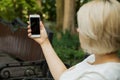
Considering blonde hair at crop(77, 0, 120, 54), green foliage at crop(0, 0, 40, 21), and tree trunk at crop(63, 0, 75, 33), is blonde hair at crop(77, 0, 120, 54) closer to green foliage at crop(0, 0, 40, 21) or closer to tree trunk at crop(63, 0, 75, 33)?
tree trunk at crop(63, 0, 75, 33)

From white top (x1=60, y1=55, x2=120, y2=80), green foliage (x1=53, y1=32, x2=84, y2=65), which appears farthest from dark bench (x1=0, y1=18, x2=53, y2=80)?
white top (x1=60, y1=55, x2=120, y2=80)

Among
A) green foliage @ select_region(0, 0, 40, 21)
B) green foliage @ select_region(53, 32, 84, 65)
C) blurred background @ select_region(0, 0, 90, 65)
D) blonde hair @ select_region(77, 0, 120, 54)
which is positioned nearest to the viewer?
blonde hair @ select_region(77, 0, 120, 54)

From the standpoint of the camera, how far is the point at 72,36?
30.5 feet

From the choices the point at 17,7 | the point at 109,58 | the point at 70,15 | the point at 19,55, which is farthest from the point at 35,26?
the point at 17,7

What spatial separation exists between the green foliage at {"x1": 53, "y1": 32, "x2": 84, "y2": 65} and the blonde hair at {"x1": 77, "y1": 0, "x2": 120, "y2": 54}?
5.20 metres

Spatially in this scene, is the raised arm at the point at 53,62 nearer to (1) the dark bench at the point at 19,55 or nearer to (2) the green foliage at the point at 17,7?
(1) the dark bench at the point at 19,55

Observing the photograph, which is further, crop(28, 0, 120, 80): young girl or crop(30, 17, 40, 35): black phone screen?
crop(30, 17, 40, 35): black phone screen

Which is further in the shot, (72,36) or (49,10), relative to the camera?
(49,10)

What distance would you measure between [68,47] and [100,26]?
6.74 metres

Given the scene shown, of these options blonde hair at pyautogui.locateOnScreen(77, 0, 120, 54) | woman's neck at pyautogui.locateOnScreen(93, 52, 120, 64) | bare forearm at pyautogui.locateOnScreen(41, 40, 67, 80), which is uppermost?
blonde hair at pyautogui.locateOnScreen(77, 0, 120, 54)

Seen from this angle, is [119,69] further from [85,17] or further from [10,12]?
[10,12]

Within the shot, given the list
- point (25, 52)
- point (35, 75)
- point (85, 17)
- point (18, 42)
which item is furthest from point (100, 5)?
point (18, 42)

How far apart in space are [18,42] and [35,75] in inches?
60.0

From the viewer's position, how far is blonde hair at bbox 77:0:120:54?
223 cm
